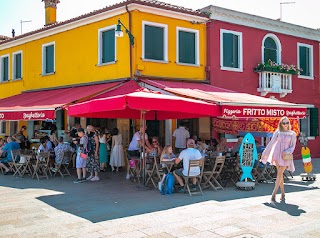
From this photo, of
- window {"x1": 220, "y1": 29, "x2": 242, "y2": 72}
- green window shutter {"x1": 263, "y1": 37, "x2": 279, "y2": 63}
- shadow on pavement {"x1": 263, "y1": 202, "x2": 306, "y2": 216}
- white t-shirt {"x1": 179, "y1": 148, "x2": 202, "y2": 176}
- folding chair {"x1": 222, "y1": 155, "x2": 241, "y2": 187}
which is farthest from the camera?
green window shutter {"x1": 263, "y1": 37, "x2": 279, "y2": 63}

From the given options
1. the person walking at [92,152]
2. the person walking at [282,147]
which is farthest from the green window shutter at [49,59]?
the person walking at [282,147]

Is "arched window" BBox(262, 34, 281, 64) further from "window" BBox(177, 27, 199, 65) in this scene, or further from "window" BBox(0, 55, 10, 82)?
"window" BBox(0, 55, 10, 82)

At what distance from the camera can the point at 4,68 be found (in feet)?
68.8

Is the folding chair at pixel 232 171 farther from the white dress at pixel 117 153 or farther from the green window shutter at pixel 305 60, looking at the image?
the green window shutter at pixel 305 60

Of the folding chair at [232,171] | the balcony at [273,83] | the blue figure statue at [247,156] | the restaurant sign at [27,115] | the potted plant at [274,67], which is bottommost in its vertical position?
the folding chair at [232,171]

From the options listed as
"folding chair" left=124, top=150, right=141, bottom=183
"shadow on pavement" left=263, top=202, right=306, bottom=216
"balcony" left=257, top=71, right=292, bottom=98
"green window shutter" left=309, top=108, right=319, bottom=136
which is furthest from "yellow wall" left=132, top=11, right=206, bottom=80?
"shadow on pavement" left=263, top=202, right=306, bottom=216

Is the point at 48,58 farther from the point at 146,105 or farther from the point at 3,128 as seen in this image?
the point at 146,105

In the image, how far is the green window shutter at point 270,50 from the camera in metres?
18.0

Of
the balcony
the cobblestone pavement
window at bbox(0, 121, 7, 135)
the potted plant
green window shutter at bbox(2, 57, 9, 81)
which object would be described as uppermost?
green window shutter at bbox(2, 57, 9, 81)

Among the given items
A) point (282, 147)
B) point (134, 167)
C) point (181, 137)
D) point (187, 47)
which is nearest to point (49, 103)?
point (134, 167)

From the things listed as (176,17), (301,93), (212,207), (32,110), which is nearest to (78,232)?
(212,207)

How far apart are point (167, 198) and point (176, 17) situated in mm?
8080

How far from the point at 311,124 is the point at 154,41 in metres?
9.42

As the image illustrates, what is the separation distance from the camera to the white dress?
1422cm
